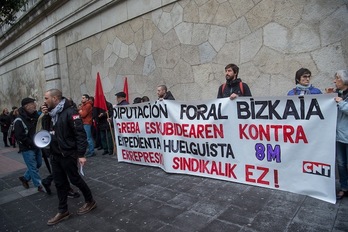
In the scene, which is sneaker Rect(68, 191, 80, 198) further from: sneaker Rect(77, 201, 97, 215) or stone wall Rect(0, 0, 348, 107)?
stone wall Rect(0, 0, 348, 107)

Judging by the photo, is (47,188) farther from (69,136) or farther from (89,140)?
(89,140)

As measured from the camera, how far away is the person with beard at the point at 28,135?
185 inches

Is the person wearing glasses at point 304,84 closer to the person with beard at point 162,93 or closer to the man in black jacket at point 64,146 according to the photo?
the person with beard at point 162,93

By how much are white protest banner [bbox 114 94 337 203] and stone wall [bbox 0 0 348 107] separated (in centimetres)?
142

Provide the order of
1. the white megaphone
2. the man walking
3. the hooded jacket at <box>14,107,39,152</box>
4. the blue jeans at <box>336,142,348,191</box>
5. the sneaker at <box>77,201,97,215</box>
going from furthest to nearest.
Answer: the man walking < the hooded jacket at <box>14,107,39,152</box> < the white megaphone < the sneaker at <box>77,201,97,215</box> < the blue jeans at <box>336,142,348,191</box>

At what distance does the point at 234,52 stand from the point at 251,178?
2768 mm

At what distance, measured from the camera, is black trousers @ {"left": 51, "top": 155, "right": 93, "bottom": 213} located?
11.9 feet

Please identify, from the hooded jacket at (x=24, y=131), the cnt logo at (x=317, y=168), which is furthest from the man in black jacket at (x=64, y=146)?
the cnt logo at (x=317, y=168)

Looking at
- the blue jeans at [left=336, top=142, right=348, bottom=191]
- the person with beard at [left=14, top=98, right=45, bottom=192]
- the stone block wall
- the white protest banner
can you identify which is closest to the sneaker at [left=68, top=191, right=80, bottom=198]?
the person with beard at [left=14, top=98, right=45, bottom=192]

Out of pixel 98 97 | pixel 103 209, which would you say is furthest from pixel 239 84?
pixel 98 97

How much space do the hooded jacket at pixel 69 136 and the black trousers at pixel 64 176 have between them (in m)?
0.10

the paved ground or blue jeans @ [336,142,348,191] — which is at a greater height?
blue jeans @ [336,142,348,191]

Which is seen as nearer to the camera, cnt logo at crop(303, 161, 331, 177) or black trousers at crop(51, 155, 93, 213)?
cnt logo at crop(303, 161, 331, 177)

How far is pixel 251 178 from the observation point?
13.3 feet
